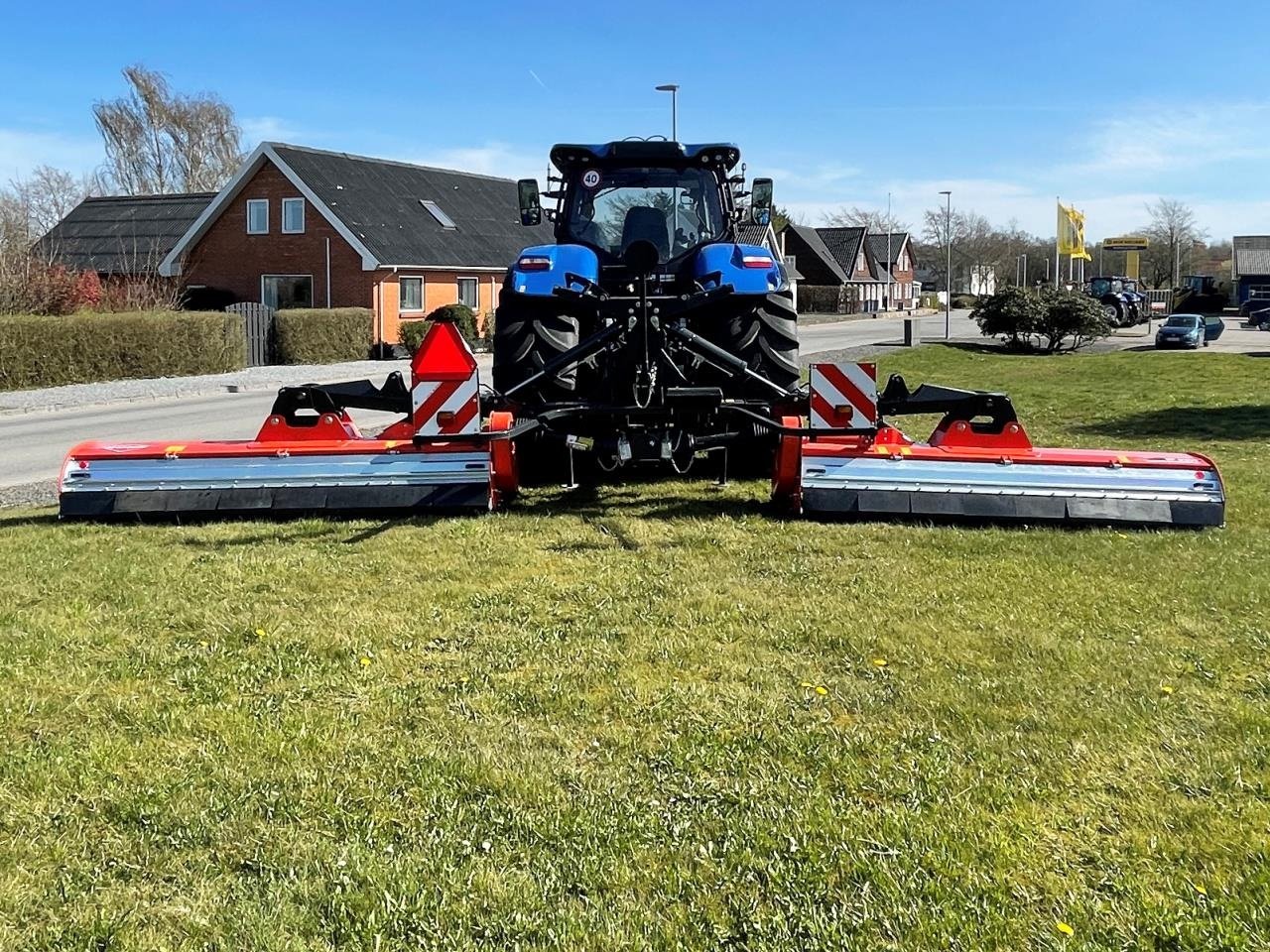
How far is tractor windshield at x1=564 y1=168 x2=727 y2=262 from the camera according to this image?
340 inches

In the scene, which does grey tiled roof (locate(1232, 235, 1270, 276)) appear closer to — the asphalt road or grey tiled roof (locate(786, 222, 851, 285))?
grey tiled roof (locate(786, 222, 851, 285))

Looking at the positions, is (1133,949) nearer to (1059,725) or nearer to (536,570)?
(1059,725)

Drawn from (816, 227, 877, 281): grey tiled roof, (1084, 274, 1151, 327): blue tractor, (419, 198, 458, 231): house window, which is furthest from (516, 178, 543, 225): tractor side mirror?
(816, 227, 877, 281): grey tiled roof

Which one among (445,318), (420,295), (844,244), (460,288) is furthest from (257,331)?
(844,244)

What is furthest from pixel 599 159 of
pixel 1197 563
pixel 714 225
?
pixel 1197 563

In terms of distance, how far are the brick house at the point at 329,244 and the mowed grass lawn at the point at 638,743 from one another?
25.6 metres

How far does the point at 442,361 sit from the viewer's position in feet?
22.9

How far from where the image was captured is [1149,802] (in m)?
3.31

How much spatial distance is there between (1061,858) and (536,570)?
11.2 feet

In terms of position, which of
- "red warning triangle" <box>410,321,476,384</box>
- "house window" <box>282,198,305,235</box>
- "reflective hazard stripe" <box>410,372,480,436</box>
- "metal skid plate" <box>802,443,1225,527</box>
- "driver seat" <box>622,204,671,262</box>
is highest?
"house window" <box>282,198,305,235</box>

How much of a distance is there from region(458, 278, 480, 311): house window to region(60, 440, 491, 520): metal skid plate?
2748cm

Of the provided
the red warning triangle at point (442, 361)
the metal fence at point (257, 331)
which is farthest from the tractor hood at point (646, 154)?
the metal fence at point (257, 331)

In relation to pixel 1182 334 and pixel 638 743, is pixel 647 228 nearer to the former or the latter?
pixel 638 743

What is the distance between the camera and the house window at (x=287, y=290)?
1262 inches
